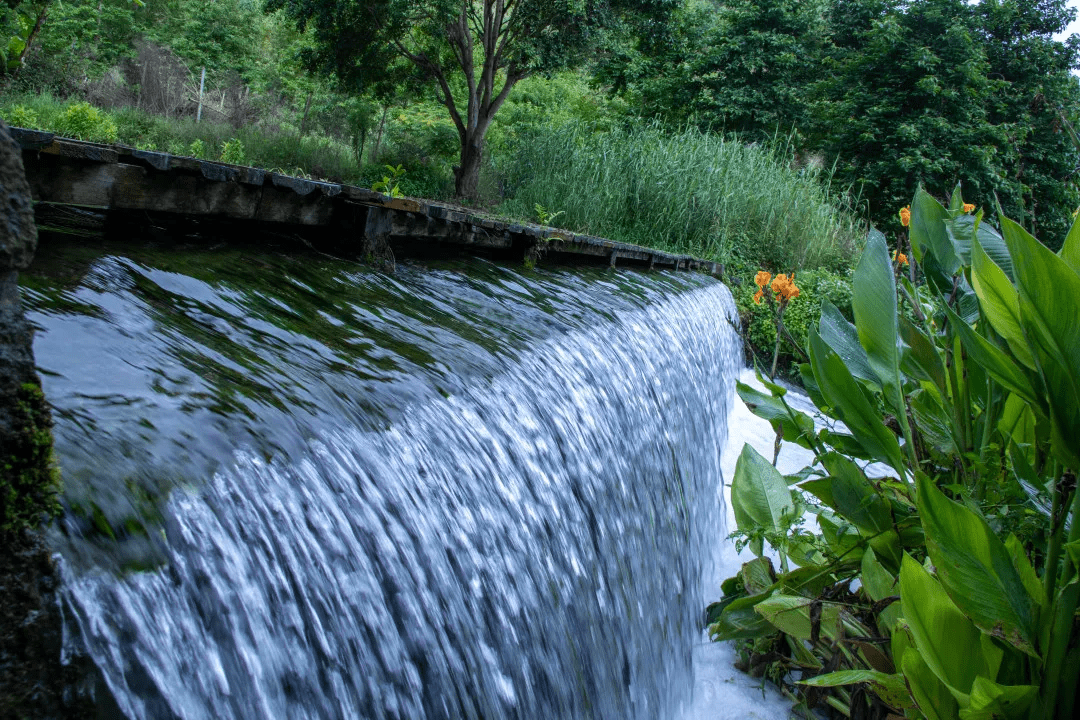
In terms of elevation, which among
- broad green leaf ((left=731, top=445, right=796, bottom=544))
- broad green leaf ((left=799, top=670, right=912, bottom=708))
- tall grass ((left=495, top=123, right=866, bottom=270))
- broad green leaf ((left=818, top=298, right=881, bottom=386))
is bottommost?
broad green leaf ((left=799, top=670, right=912, bottom=708))

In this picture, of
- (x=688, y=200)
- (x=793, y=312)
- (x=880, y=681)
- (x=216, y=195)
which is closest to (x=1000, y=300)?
(x=880, y=681)

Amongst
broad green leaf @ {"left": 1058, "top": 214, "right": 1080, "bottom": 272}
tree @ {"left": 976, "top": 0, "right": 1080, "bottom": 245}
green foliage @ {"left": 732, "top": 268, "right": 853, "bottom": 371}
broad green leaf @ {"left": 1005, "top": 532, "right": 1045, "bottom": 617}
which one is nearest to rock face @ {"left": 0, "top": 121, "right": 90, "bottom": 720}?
broad green leaf @ {"left": 1005, "top": 532, "right": 1045, "bottom": 617}

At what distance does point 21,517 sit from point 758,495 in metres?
2.48

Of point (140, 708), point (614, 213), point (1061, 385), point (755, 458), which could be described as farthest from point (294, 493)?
point (614, 213)

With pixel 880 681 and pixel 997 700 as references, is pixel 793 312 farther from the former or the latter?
pixel 997 700

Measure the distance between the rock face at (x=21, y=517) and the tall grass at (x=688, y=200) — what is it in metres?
10.1

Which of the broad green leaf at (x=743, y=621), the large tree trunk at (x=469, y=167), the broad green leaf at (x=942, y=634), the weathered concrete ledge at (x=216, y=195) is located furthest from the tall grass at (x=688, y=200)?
the broad green leaf at (x=942, y=634)

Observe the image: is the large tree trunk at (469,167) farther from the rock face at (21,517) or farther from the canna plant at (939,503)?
the rock face at (21,517)

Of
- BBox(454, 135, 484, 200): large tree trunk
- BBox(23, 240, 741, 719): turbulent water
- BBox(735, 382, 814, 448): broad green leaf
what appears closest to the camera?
BBox(23, 240, 741, 719): turbulent water

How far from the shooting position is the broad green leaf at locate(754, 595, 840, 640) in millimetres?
2375

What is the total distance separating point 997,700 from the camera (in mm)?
1440

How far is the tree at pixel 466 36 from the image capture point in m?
13.6

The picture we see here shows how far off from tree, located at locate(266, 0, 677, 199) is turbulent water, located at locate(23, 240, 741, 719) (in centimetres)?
1145

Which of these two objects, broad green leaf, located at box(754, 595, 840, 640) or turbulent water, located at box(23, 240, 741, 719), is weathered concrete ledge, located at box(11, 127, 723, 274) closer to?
turbulent water, located at box(23, 240, 741, 719)
